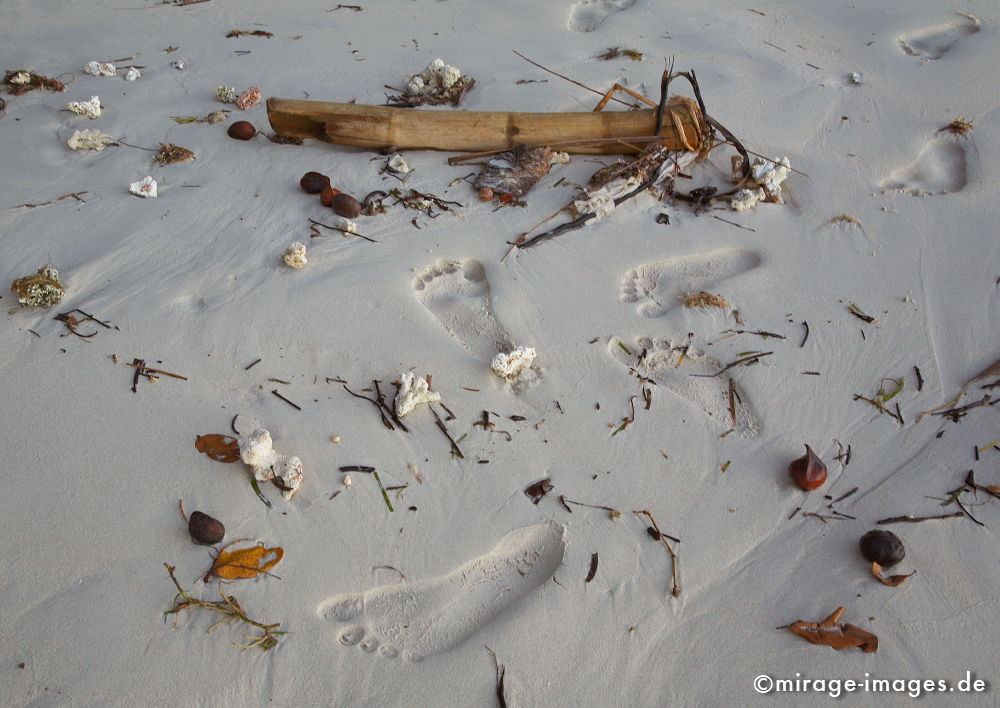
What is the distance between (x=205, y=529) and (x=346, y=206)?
5.68 ft

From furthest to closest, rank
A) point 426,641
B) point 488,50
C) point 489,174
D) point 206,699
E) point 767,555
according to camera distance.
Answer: point 488,50
point 489,174
point 767,555
point 426,641
point 206,699

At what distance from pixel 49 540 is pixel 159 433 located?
49 centimetres

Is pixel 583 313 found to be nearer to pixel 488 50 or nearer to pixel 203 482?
pixel 203 482

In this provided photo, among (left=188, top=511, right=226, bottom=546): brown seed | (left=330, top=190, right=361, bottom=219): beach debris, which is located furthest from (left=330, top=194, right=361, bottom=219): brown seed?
(left=188, top=511, right=226, bottom=546): brown seed

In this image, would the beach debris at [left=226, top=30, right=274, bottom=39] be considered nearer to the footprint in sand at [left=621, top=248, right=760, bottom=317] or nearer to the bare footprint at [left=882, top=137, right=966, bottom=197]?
the footprint in sand at [left=621, top=248, right=760, bottom=317]

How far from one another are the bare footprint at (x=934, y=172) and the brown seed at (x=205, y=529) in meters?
3.62

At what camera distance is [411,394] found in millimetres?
2520

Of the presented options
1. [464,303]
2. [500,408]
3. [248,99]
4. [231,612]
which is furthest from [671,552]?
[248,99]

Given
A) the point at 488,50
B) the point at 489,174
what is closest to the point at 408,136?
the point at 489,174

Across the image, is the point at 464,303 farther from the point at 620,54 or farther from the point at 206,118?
the point at 620,54

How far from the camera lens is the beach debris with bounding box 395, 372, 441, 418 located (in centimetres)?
250

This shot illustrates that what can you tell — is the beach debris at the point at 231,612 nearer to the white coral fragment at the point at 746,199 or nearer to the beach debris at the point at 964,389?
the beach debris at the point at 964,389

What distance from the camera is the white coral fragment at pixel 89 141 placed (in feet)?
11.8

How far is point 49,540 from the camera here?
2.19 m
